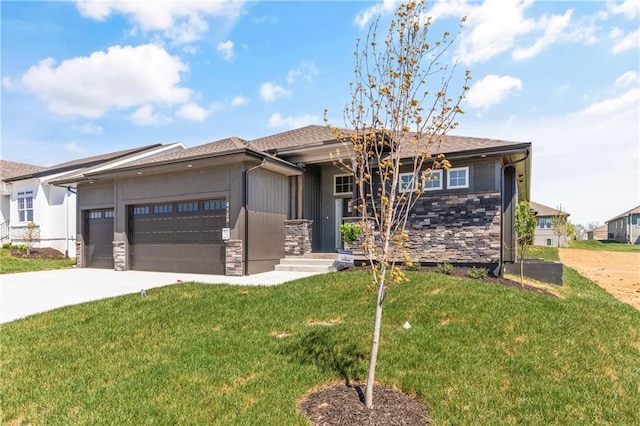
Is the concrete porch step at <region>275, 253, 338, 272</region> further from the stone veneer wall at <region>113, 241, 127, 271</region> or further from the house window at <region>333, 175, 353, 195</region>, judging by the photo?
the stone veneer wall at <region>113, 241, 127, 271</region>

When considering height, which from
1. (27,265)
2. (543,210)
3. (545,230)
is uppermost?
(543,210)

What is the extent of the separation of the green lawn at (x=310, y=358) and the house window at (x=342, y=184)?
660 centimetres

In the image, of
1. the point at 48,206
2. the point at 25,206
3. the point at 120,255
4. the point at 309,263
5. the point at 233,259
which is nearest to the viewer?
the point at 233,259

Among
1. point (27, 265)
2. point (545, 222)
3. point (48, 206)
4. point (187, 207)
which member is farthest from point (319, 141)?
point (545, 222)

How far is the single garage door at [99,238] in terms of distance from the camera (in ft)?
45.4

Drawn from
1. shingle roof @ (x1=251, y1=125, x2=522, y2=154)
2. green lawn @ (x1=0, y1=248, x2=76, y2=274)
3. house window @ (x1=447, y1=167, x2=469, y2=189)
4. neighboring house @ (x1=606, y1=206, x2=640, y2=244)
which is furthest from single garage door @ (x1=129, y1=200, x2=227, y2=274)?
neighboring house @ (x1=606, y1=206, x2=640, y2=244)

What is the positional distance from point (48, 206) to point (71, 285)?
12.8 meters

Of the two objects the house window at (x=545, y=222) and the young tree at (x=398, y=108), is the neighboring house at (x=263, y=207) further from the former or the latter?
the house window at (x=545, y=222)

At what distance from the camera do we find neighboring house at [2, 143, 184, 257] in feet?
60.4

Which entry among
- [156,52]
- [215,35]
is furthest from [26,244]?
[215,35]

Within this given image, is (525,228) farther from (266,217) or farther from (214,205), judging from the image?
(214,205)

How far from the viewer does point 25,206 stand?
64.9 ft

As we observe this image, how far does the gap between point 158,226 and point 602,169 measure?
767 inches

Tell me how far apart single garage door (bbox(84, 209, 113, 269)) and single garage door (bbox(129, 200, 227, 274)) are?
1647mm
